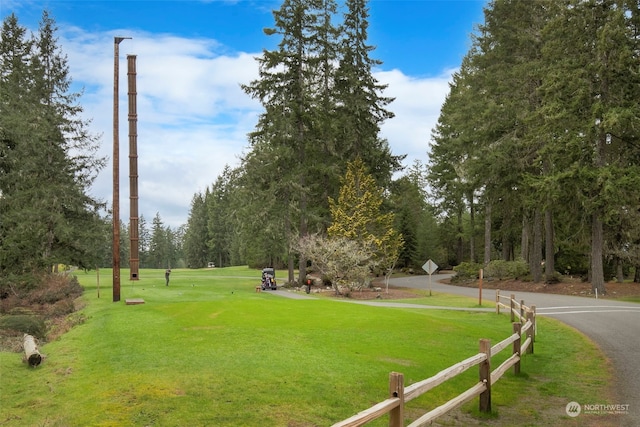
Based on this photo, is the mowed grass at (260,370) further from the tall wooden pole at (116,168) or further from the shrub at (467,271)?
the shrub at (467,271)

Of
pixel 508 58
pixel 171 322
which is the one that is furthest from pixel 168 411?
pixel 508 58

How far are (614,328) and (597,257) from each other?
1429cm

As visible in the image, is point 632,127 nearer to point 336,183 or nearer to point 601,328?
point 601,328

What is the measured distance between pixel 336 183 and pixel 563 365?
33847 millimetres

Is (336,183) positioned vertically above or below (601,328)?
above

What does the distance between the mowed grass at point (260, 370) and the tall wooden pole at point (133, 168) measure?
30.3ft

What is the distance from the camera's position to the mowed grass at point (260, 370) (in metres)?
8.20

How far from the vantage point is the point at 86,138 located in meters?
40.8

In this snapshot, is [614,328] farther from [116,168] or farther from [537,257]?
[116,168]

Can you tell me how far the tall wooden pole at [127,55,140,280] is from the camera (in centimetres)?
2714

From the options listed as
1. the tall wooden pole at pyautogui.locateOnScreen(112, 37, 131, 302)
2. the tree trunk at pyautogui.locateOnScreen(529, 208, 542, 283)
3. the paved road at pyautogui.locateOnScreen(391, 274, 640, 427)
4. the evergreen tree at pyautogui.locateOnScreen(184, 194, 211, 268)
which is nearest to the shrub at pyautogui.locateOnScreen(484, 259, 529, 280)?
the tree trunk at pyautogui.locateOnScreen(529, 208, 542, 283)

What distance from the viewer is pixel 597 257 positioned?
29844mm

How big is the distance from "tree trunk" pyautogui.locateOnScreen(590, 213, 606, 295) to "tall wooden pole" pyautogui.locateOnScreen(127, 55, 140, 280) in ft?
89.9

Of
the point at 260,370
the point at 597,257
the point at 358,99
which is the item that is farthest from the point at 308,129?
the point at 260,370
